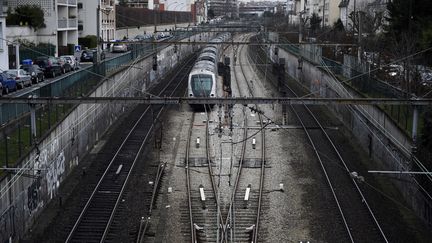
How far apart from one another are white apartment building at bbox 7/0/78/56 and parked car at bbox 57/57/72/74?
8521 mm

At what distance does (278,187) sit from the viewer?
20.0 meters

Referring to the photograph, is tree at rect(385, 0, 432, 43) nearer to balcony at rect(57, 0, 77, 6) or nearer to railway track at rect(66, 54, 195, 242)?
railway track at rect(66, 54, 195, 242)

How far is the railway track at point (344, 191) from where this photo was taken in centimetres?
1596

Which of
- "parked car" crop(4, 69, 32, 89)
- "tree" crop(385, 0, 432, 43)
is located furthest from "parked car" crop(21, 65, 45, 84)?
"tree" crop(385, 0, 432, 43)

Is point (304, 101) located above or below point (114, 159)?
above

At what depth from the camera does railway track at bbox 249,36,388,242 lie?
1596 cm

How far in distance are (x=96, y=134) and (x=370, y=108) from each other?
1021 centimetres

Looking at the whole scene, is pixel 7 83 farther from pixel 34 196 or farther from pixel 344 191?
pixel 344 191

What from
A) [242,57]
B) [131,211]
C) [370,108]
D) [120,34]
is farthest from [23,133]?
[120,34]

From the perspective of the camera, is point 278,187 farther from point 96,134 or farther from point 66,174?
point 96,134

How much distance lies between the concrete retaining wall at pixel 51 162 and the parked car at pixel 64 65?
5541 millimetres

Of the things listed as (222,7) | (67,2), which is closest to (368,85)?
(67,2)

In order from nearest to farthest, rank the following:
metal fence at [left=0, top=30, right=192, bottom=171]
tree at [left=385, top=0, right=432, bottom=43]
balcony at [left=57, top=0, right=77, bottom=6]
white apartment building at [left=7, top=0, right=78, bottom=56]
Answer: metal fence at [left=0, top=30, right=192, bottom=171] < tree at [left=385, top=0, right=432, bottom=43] < white apartment building at [left=7, top=0, right=78, bottom=56] < balcony at [left=57, top=0, right=77, bottom=6]

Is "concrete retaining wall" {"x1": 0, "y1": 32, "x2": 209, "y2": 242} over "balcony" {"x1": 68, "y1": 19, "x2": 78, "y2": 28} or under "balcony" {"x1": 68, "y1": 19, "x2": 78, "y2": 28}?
under
